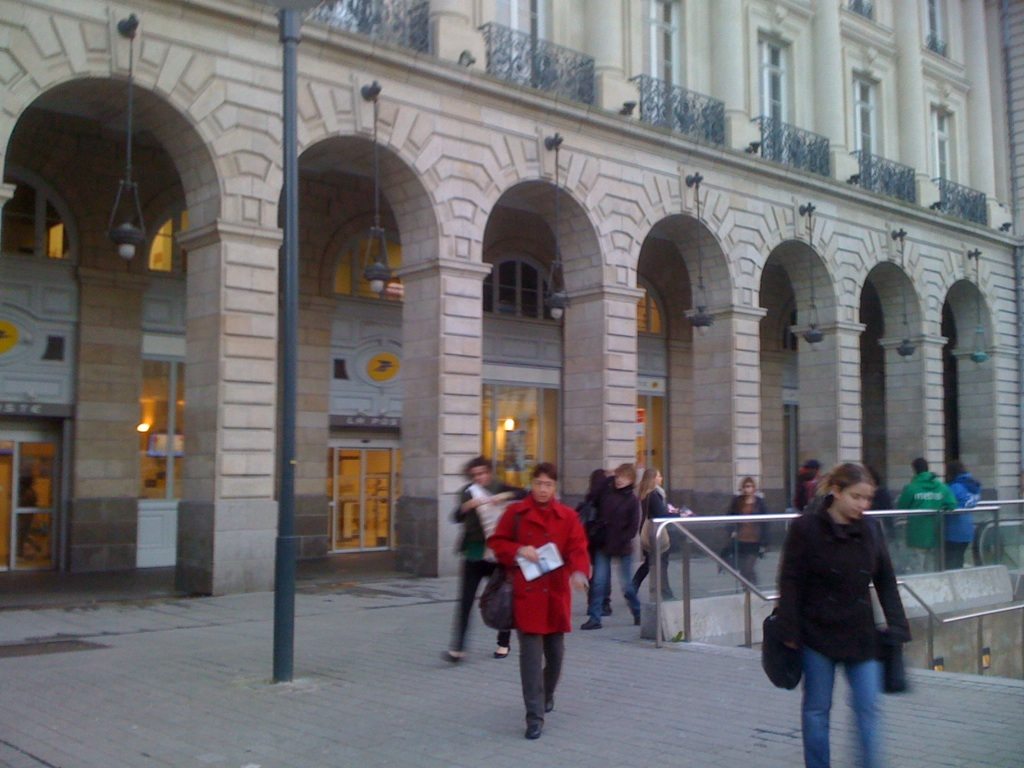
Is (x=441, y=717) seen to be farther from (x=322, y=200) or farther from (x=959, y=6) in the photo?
(x=959, y=6)

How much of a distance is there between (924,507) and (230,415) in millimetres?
9572

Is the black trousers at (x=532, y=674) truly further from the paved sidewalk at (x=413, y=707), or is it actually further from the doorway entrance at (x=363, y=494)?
the doorway entrance at (x=363, y=494)

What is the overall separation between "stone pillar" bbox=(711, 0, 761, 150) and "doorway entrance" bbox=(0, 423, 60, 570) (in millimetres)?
A: 15264

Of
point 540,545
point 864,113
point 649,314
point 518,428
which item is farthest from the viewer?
point 864,113

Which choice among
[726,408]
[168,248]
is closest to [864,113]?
[726,408]

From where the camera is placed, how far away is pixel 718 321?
24.3 metres

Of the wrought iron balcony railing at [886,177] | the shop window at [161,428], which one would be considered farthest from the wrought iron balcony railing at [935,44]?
the shop window at [161,428]

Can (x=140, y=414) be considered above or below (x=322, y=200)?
below

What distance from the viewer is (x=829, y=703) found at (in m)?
5.65

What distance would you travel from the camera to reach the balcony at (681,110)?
23109mm

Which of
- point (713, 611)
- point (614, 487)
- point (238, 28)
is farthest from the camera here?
point (238, 28)

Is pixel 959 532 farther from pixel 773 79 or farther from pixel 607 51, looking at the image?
pixel 773 79

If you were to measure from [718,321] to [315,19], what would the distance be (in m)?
11.2

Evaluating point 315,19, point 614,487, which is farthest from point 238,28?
point 614,487
